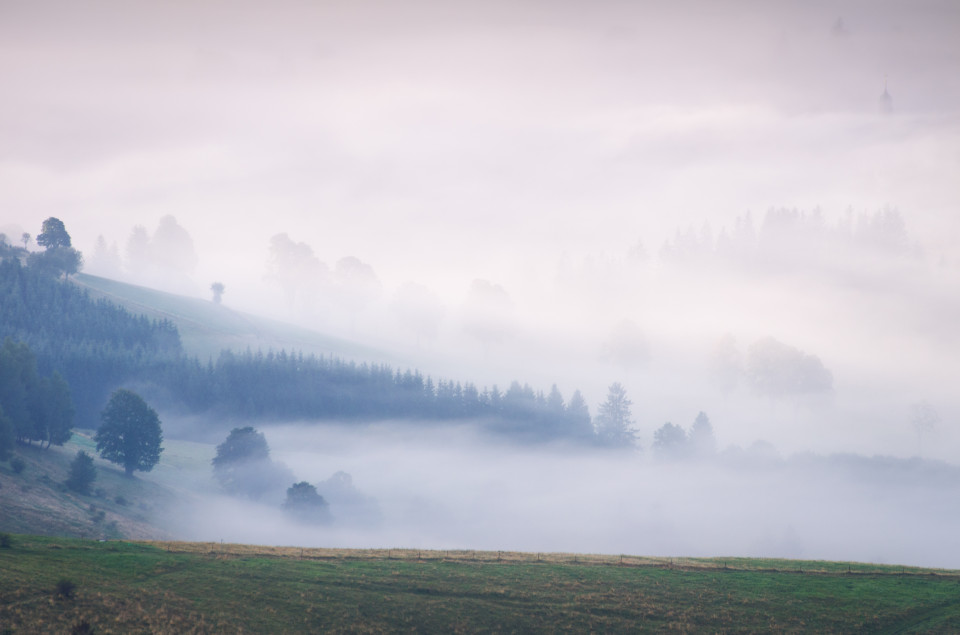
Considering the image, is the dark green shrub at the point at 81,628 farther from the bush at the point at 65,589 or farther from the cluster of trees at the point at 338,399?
the cluster of trees at the point at 338,399

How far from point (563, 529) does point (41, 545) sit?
354 ft

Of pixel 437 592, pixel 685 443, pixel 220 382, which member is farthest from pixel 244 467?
pixel 685 443

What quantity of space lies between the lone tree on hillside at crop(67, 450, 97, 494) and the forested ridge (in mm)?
69585

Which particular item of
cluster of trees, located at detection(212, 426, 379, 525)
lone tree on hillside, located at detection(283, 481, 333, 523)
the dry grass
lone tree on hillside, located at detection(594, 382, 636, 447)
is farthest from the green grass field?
lone tree on hillside, located at detection(594, 382, 636, 447)

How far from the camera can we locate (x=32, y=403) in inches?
4473

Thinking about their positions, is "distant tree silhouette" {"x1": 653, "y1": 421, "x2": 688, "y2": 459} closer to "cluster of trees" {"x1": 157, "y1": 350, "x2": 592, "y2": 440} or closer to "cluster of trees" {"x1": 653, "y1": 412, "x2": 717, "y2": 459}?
"cluster of trees" {"x1": 653, "y1": 412, "x2": 717, "y2": 459}

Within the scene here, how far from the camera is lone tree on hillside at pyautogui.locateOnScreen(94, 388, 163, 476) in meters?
119

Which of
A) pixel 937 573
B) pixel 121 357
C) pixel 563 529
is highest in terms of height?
pixel 121 357

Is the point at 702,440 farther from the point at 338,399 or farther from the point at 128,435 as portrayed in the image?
the point at 128,435

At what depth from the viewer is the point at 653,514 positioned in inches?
5768

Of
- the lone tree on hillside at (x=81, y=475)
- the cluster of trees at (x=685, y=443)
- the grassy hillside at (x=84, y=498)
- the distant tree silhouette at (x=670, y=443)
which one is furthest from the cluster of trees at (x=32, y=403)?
the cluster of trees at (x=685, y=443)

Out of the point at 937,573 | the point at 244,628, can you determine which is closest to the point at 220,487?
the point at 244,628

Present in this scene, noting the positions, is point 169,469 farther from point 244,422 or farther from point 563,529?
point 563,529

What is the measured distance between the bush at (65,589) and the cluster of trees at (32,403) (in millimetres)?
79565
